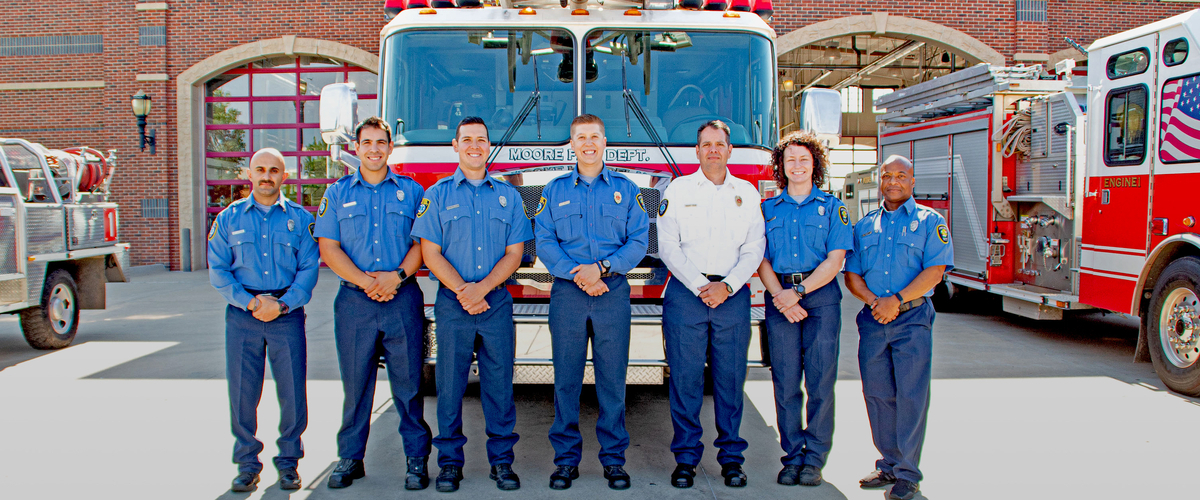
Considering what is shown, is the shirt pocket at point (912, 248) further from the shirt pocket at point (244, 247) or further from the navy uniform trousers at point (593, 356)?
the shirt pocket at point (244, 247)

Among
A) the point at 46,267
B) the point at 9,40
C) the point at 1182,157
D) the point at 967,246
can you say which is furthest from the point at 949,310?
the point at 9,40

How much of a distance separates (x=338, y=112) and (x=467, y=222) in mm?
1524

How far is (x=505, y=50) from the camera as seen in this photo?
180 inches

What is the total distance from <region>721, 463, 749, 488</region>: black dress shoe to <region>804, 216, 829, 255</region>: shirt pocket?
41.4 inches

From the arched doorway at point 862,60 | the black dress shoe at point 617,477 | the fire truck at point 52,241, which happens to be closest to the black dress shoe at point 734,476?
the black dress shoe at point 617,477

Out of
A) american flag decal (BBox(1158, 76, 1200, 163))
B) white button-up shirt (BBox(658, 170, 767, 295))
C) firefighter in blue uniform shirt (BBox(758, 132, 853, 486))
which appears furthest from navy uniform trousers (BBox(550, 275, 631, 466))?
american flag decal (BBox(1158, 76, 1200, 163))

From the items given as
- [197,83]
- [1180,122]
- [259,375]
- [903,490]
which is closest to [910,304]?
[903,490]

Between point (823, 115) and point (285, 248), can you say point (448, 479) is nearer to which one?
point (285, 248)

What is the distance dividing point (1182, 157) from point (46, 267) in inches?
373

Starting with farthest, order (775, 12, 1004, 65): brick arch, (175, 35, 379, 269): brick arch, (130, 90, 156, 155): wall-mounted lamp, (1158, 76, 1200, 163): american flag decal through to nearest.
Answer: (175, 35, 379, 269): brick arch, (775, 12, 1004, 65): brick arch, (130, 90, 156, 155): wall-mounted lamp, (1158, 76, 1200, 163): american flag decal

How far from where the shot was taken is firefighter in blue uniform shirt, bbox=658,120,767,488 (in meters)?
3.59

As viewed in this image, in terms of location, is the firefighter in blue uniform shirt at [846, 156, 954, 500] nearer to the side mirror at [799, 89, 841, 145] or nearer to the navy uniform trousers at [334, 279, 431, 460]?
the side mirror at [799, 89, 841, 145]

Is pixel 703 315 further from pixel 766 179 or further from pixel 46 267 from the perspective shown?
pixel 46 267

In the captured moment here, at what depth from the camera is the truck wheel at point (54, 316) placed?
7047mm
